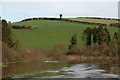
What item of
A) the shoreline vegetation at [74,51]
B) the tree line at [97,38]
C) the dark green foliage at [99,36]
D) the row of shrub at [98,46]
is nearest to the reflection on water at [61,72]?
the shoreline vegetation at [74,51]

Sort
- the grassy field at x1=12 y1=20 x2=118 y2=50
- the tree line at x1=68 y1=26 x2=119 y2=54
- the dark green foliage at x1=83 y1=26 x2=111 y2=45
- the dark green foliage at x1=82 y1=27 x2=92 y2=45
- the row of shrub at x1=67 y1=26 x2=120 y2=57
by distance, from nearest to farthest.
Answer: the row of shrub at x1=67 y1=26 x2=120 y2=57 < the tree line at x1=68 y1=26 x2=119 y2=54 < the dark green foliage at x1=83 y1=26 x2=111 y2=45 < the dark green foliage at x1=82 y1=27 x2=92 y2=45 < the grassy field at x1=12 y1=20 x2=118 y2=50

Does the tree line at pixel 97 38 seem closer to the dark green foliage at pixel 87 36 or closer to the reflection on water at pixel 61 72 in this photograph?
the dark green foliage at pixel 87 36

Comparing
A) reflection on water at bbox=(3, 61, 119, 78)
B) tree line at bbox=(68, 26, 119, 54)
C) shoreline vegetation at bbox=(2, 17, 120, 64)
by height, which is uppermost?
tree line at bbox=(68, 26, 119, 54)

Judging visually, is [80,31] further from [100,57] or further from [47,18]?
[47,18]

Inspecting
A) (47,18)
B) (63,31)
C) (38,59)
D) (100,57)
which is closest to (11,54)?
(38,59)

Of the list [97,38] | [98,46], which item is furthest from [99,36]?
[98,46]

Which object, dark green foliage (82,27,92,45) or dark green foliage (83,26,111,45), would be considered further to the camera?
dark green foliage (82,27,92,45)

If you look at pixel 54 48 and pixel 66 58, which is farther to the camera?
pixel 54 48

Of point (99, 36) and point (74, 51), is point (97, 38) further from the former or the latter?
point (74, 51)

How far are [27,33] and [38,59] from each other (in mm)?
34795

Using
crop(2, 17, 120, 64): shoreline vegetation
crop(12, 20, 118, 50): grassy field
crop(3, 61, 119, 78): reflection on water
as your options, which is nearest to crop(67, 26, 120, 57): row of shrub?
crop(2, 17, 120, 64): shoreline vegetation

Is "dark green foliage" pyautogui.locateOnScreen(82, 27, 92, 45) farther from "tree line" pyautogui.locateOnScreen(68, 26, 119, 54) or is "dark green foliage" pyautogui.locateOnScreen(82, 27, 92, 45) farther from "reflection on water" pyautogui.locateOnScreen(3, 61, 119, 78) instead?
"reflection on water" pyautogui.locateOnScreen(3, 61, 119, 78)

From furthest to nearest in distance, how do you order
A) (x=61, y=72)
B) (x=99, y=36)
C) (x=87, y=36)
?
1. (x=87, y=36)
2. (x=99, y=36)
3. (x=61, y=72)

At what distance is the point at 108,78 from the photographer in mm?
35188
